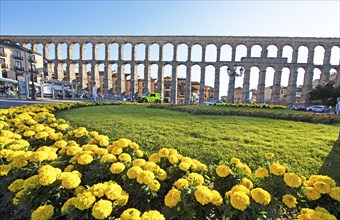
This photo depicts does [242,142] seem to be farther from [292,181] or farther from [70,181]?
[70,181]

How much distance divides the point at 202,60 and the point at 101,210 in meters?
50.9

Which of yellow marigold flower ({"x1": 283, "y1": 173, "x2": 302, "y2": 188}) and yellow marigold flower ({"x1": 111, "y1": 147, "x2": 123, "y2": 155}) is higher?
yellow marigold flower ({"x1": 111, "y1": 147, "x2": 123, "y2": 155})

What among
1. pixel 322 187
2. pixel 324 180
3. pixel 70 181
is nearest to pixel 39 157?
pixel 70 181

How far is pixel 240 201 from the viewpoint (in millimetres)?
1895

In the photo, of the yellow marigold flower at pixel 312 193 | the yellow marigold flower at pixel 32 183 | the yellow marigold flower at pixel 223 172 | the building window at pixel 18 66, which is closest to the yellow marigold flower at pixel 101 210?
the yellow marigold flower at pixel 32 183

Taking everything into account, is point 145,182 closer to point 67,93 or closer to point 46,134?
point 46,134

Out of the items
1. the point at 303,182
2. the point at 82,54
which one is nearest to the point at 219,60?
the point at 82,54

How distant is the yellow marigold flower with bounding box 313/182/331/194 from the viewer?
221cm

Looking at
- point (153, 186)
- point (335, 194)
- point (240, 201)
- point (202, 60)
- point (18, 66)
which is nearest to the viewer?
point (240, 201)

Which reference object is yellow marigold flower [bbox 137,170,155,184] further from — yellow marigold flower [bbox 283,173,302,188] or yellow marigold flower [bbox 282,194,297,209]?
yellow marigold flower [bbox 283,173,302,188]

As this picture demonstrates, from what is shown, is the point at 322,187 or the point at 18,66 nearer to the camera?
the point at 322,187

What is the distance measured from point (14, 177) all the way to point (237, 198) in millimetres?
2838

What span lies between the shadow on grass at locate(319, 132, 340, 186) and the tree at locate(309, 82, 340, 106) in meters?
41.5

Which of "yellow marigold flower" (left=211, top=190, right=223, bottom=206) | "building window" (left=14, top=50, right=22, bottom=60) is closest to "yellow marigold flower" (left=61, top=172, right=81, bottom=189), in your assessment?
"yellow marigold flower" (left=211, top=190, right=223, bottom=206)
